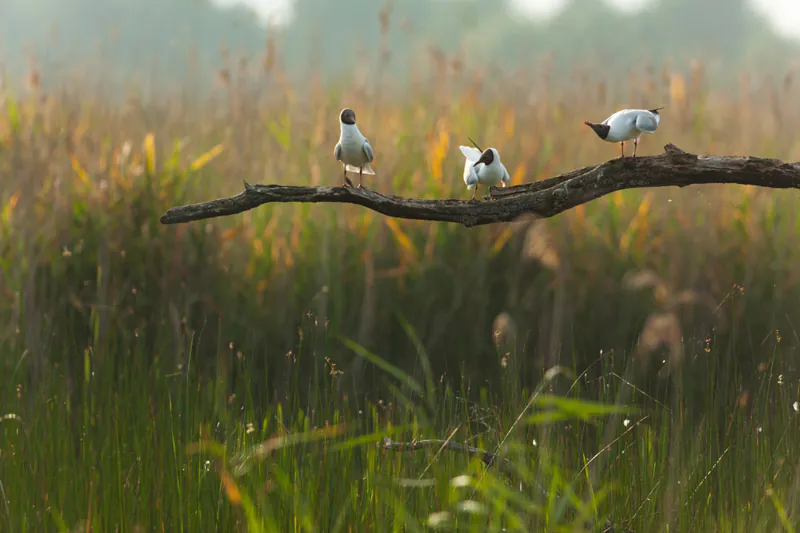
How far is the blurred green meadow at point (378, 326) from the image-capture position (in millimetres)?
2602

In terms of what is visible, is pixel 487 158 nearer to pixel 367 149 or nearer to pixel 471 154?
pixel 471 154

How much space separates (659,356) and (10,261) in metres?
3.32

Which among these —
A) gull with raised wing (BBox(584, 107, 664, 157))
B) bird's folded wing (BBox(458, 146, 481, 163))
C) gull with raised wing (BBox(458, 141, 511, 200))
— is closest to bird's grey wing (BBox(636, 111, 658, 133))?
gull with raised wing (BBox(584, 107, 664, 157))

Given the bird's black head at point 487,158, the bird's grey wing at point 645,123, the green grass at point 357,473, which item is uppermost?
the bird's grey wing at point 645,123

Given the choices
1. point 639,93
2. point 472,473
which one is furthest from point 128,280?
point 639,93

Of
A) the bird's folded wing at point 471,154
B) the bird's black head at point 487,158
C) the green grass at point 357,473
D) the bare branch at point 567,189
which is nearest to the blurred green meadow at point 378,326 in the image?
the green grass at point 357,473

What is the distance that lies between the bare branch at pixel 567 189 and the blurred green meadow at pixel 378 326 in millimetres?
123

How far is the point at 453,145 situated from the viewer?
5.19 m

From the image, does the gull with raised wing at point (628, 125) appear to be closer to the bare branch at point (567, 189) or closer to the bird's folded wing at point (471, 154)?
the bare branch at point (567, 189)

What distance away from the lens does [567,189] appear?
8.00ft

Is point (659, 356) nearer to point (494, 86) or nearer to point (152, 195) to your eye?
point (152, 195)

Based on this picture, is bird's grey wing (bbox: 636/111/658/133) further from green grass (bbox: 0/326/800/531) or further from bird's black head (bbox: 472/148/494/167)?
green grass (bbox: 0/326/800/531)

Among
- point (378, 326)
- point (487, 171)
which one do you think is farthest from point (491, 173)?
point (378, 326)

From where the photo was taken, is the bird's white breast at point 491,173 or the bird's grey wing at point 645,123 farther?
the bird's white breast at point 491,173
